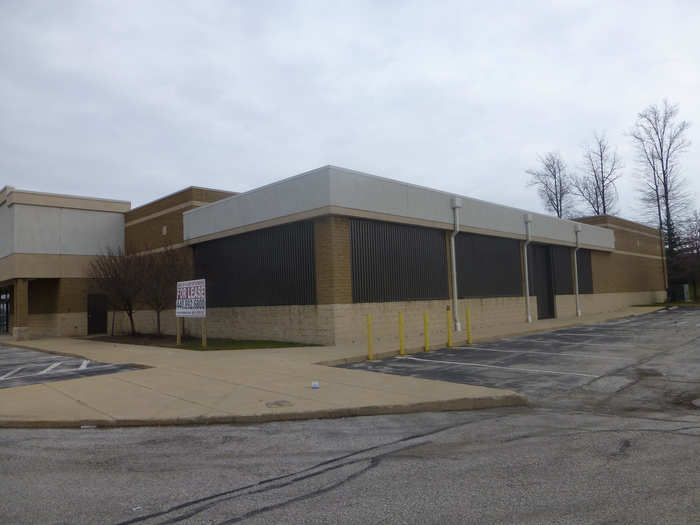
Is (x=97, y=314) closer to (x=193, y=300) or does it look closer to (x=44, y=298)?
A: (x=44, y=298)

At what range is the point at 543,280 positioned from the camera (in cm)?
3159

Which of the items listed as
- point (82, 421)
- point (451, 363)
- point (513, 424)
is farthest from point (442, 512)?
point (451, 363)

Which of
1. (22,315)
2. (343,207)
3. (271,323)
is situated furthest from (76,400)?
(22,315)

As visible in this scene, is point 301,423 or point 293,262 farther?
point 293,262

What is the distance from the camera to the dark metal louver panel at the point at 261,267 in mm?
19422

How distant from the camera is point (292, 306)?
1972cm

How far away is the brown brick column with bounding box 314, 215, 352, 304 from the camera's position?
18234 mm

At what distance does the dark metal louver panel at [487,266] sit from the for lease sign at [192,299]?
11.1m

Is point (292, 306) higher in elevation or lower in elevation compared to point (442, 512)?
higher

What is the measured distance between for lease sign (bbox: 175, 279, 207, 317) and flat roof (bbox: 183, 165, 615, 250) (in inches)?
148

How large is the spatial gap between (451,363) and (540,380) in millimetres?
2923

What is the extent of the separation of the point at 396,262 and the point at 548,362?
8464mm

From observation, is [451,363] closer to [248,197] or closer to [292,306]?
[292,306]

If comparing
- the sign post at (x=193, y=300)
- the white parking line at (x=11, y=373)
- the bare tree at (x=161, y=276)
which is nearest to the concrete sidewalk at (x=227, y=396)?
the white parking line at (x=11, y=373)
